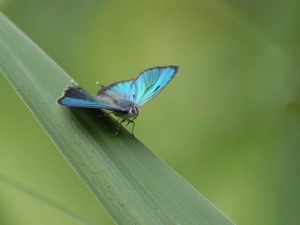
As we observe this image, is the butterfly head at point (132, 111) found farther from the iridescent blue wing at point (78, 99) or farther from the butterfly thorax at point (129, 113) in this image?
the iridescent blue wing at point (78, 99)

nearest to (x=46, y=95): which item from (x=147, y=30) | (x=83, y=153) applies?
(x=83, y=153)

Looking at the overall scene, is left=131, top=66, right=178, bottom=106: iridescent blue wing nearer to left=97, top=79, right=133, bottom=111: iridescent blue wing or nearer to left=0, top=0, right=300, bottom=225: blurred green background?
left=97, top=79, right=133, bottom=111: iridescent blue wing

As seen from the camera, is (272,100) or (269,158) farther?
(272,100)

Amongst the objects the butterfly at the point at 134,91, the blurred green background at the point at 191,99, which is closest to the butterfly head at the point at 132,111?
the butterfly at the point at 134,91

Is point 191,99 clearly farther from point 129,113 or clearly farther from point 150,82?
point 129,113

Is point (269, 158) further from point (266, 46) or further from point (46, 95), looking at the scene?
point (46, 95)

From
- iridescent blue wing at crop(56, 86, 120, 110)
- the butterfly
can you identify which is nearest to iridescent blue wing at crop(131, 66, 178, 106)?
the butterfly
